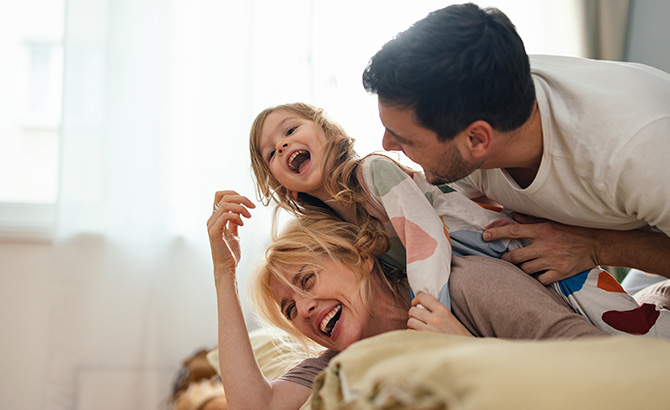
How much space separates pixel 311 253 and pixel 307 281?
0.07m

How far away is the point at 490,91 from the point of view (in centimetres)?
102

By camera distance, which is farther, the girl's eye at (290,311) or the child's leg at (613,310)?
the girl's eye at (290,311)

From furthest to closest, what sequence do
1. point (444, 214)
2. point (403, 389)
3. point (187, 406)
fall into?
point (187, 406)
point (444, 214)
point (403, 389)

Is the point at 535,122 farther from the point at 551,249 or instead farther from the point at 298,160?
the point at 298,160

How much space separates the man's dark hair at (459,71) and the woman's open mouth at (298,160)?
1.36ft

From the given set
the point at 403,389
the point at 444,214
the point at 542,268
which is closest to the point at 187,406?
the point at 444,214

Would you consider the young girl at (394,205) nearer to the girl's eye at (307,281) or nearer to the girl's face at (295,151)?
the girl's face at (295,151)

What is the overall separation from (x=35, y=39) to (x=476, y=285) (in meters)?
2.24

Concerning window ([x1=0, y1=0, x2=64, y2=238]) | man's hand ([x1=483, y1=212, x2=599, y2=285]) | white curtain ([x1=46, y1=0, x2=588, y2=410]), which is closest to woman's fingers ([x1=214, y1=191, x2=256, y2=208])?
man's hand ([x1=483, y1=212, x2=599, y2=285])

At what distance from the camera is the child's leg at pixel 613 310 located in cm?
115

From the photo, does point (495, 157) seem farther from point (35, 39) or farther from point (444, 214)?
point (35, 39)

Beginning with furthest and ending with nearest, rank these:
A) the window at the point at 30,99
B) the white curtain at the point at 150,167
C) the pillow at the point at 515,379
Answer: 1. the window at the point at 30,99
2. the white curtain at the point at 150,167
3. the pillow at the point at 515,379

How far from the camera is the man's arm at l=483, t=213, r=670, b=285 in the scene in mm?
1227

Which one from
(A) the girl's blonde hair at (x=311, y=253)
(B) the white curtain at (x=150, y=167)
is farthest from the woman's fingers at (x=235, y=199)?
(B) the white curtain at (x=150, y=167)
